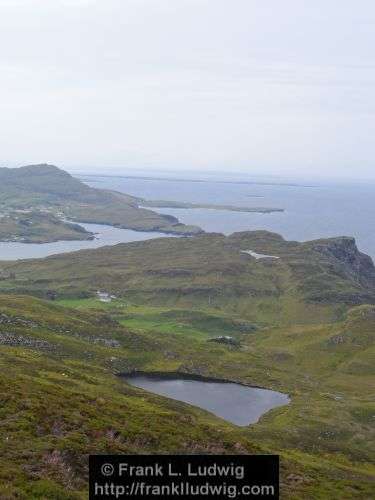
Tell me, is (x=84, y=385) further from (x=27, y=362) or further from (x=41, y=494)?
(x=41, y=494)

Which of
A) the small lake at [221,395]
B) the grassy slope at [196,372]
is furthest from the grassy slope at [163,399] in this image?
the small lake at [221,395]

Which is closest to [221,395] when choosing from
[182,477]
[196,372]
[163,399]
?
[196,372]

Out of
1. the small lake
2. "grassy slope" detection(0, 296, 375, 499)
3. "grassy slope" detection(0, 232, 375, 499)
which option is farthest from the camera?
the small lake

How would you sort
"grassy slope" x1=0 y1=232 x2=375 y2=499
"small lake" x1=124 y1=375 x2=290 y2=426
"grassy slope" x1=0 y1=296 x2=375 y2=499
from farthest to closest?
"small lake" x1=124 y1=375 x2=290 y2=426, "grassy slope" x1=0 y1=232 x2=375 y2=499, "grassy slope" x1=0 y1=296 x2=375 y2=499

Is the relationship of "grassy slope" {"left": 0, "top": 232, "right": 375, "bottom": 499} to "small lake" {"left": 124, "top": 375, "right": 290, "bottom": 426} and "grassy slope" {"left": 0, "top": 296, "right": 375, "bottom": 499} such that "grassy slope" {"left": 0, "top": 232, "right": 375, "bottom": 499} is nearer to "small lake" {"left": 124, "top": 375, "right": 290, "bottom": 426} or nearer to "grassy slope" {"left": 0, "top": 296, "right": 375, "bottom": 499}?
"grassy slope" {"left": 0, "top": 296, "right": 375, "bottom": 499}

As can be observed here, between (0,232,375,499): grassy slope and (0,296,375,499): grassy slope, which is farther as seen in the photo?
(0,232,375,499): grassy slope

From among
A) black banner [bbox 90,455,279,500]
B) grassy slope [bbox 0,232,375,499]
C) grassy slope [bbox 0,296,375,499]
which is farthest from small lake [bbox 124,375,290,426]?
black banner [bbox 90,455,279,500]

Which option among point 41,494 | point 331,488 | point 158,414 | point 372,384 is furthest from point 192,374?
point 41,494

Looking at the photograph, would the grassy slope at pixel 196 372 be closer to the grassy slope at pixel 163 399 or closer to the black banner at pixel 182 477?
the grassy slope at pixel 163 399
